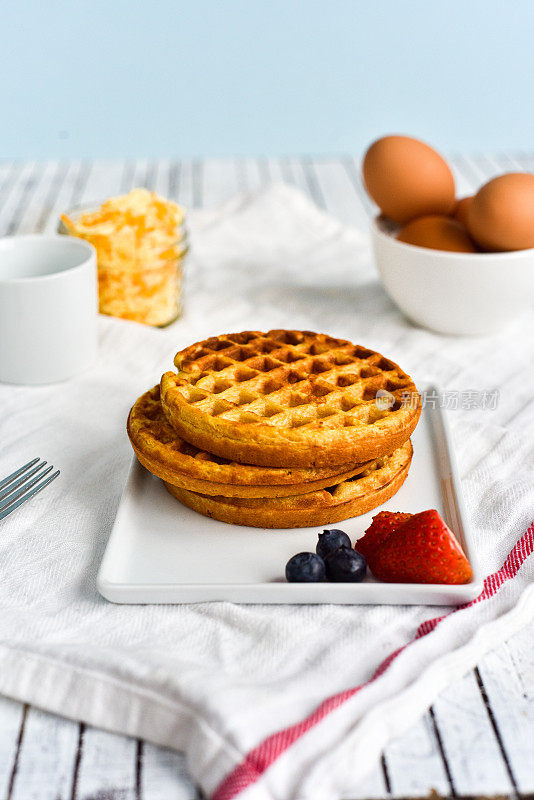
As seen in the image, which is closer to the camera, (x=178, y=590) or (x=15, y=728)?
(x=15, y=728)

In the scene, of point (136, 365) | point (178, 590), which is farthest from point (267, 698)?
point (136, 365)

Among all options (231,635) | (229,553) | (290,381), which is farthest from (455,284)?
(231,635)

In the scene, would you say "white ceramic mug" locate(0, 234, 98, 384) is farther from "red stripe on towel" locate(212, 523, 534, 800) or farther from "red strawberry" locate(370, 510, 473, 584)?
"red stripe on towel" locate(212, 523, 534, 800)

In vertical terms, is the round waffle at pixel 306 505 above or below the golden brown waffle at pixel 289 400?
below

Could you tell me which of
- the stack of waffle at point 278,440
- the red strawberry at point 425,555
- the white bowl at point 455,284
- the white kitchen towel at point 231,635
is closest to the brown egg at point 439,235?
the white bowl at point 455,284

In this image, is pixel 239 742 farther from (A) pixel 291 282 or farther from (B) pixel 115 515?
(A) pixel 291 282

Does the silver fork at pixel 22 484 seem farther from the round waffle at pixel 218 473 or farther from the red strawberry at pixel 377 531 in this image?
the red strawberry at pixel 377 531

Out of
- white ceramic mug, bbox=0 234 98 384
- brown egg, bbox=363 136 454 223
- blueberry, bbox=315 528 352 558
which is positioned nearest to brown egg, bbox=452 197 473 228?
brown egg, bbox=363 136 454 223
